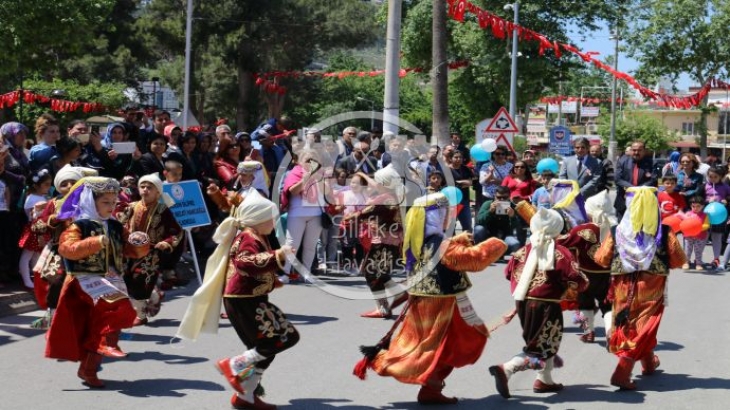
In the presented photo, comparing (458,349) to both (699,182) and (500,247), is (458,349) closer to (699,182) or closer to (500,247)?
(500,247)

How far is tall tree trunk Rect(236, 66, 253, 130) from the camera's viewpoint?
145ft

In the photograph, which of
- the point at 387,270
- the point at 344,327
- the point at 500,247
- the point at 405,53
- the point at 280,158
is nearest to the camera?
the point at 500,247

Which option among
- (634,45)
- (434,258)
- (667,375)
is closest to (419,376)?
(434,258)

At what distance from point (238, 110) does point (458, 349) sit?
128 feet

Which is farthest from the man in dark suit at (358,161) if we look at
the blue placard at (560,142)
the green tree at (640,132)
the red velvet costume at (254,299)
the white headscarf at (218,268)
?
the green tree at (640,132)

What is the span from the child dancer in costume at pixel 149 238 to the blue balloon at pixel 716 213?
981cm

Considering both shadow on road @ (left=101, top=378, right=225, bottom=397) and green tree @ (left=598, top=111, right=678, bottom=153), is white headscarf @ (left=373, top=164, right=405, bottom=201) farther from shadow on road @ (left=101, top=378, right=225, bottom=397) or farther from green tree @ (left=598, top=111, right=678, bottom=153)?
green tree @ (left=598, top=111, right=678, bottom=153)

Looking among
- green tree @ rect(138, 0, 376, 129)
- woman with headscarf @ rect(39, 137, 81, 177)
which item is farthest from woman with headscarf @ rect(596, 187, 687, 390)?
green tree @ rect(138, 0, 376, 129)

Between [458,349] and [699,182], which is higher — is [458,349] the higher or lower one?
the lower one

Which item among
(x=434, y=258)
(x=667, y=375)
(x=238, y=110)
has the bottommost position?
(x=667, y=375)

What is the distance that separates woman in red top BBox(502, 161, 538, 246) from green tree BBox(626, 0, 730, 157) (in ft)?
70.4

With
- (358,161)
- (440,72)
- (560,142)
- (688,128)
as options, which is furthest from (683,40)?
(688,128)

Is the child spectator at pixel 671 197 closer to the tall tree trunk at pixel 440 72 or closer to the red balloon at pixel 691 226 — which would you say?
the red balloon at pixel 691 226

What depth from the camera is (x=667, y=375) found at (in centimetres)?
849
